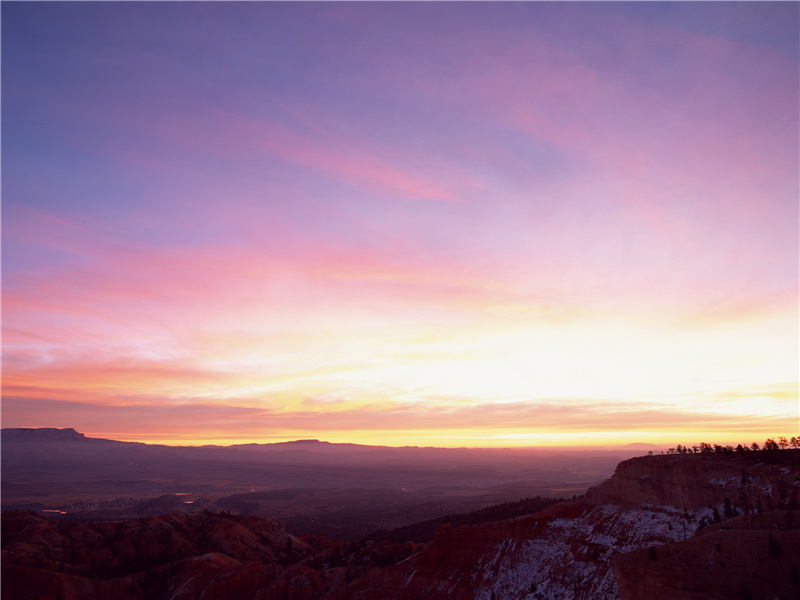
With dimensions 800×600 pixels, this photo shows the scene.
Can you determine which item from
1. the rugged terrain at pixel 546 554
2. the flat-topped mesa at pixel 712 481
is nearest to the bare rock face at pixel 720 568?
the rugged terrain at pixel 546 554

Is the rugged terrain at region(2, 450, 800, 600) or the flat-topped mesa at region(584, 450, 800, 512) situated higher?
the flat-topped mesa at region(584, 450, 800, 512)

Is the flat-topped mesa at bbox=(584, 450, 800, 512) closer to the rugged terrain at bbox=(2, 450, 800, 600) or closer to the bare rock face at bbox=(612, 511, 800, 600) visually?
the rugged terrain at bbox=(2, 450, 800, 600)

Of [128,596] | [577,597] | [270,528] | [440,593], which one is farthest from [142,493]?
[577,597]

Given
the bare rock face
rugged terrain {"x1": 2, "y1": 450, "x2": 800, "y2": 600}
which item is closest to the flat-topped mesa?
rugged terrain {"x1": 2, "y1": 450, "x2": 800, "y2": 600}

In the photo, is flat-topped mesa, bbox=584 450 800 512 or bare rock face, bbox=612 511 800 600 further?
flat-topped mesa, bbox=584 450 800 512

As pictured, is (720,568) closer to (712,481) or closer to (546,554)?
(712,481)

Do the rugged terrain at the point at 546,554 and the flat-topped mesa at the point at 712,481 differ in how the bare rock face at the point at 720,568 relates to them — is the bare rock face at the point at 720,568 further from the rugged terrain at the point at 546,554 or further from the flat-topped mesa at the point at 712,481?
the flat-topped mesa at the point at 712,481
